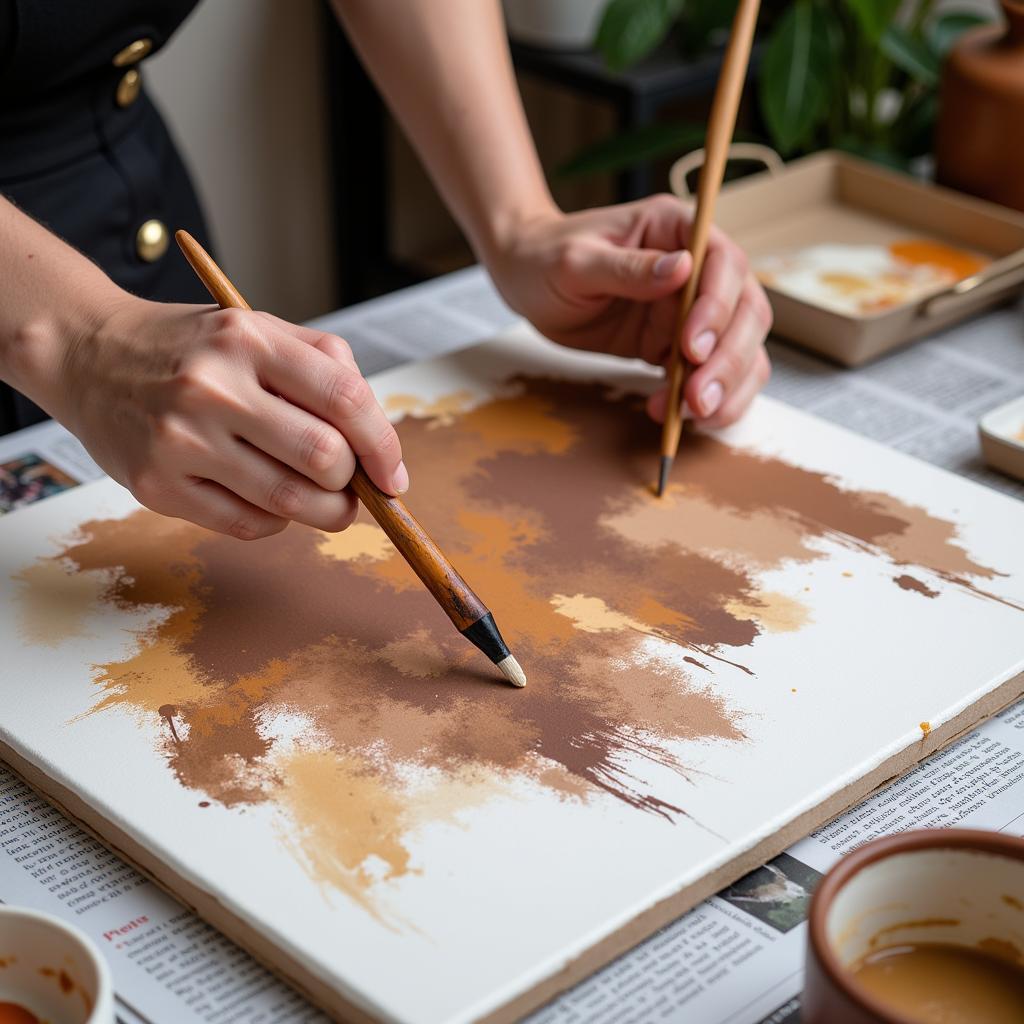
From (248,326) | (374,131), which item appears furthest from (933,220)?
(374,131)

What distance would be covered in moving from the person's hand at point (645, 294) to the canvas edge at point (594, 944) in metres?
0.34

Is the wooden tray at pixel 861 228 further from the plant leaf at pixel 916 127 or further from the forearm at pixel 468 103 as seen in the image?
the plant leaf at pixel 916 127

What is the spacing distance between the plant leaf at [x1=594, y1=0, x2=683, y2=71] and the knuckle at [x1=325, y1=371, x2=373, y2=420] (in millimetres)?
1232

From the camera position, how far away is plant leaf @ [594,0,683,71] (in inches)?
72.1

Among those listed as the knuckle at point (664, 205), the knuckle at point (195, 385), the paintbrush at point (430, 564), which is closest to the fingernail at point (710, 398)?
the knuckle at point (664, 205)

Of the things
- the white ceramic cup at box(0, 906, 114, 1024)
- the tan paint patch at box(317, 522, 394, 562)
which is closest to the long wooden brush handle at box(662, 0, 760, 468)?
the tan paint patch at box(317, 522, 394, 562)

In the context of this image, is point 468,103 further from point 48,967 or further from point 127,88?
point 48,967

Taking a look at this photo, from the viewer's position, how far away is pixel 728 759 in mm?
709

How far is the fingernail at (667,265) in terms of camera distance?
103 cm

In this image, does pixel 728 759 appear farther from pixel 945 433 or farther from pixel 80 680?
pixel 945 433

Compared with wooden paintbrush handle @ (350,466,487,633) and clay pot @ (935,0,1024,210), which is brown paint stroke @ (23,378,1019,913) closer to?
wooden paintbrush handle @ (350,466,487,633)

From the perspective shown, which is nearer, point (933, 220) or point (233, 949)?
point (233, 949)

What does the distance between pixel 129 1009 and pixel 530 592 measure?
1.16 ft

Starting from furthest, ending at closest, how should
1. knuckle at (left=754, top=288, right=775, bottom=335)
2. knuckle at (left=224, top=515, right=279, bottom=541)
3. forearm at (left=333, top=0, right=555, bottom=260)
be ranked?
Result: forearm at (left=333, top=0, right=555, bottom=260) → knuckle at (left=754, top=288, right=775, bottom=335) → knuckle at (left=224, top=515, right=279, bottom=541)
